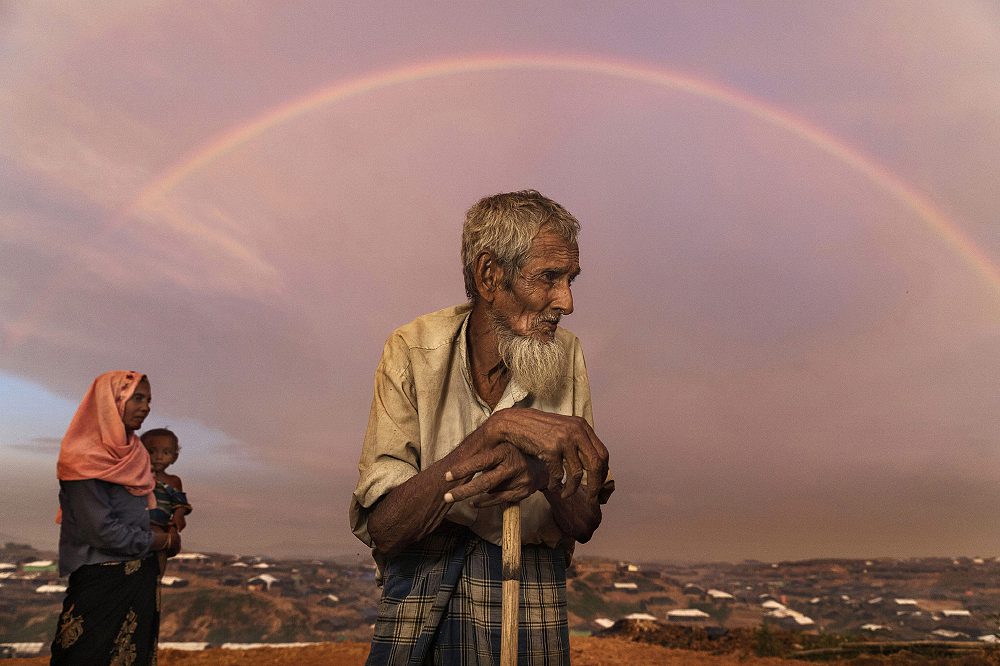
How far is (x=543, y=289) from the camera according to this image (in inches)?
97.0

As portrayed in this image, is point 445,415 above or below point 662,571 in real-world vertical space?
above

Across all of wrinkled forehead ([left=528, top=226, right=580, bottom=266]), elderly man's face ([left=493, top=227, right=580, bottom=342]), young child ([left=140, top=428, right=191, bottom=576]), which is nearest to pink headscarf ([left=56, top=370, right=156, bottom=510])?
young child ([left=140, top=428, right=191, bottom=576])

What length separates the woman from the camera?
218 inches

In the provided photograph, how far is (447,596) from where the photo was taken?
232 centimetres

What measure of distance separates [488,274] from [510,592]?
3.28 ft

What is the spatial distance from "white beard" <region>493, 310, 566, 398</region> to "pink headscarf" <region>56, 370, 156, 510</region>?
443 cm

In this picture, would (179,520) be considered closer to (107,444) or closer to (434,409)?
(107,444)

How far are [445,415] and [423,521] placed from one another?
0.43m

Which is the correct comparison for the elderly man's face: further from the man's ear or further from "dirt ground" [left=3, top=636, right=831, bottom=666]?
"dirt ground" [left=3, top=636, right=831, bottom=666]

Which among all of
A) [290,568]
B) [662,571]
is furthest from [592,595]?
[290,568]

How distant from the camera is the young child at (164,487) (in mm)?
6156

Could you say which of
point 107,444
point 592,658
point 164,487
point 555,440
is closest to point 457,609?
point 555,440

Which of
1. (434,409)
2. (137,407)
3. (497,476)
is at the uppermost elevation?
(137,407)

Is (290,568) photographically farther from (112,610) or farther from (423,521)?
(423,521)
